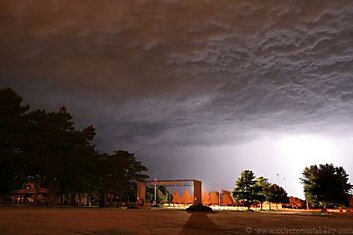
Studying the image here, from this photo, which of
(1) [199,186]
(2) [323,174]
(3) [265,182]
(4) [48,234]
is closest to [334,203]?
(2) [323,174]

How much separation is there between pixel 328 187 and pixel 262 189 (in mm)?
23942

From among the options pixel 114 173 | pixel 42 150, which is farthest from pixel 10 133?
pixel 114 173

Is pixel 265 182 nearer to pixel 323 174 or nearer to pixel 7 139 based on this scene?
pixel 323 174

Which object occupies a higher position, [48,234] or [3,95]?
[3,95]

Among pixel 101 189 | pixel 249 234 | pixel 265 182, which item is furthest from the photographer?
pixel 265 182

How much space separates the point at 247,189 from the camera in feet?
219

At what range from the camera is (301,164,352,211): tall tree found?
148ft

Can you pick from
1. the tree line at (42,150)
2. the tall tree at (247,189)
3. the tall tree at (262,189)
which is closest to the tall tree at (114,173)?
the tree line at (42,150)

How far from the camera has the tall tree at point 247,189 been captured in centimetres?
6625

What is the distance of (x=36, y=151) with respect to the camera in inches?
1658

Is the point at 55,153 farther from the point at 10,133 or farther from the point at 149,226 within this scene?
the point at 149,226

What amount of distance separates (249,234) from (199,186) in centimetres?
6364

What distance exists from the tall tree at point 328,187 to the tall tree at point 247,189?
1924cm

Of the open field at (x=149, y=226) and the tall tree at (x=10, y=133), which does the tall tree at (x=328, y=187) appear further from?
the tall tree at (x=10, y=133)
